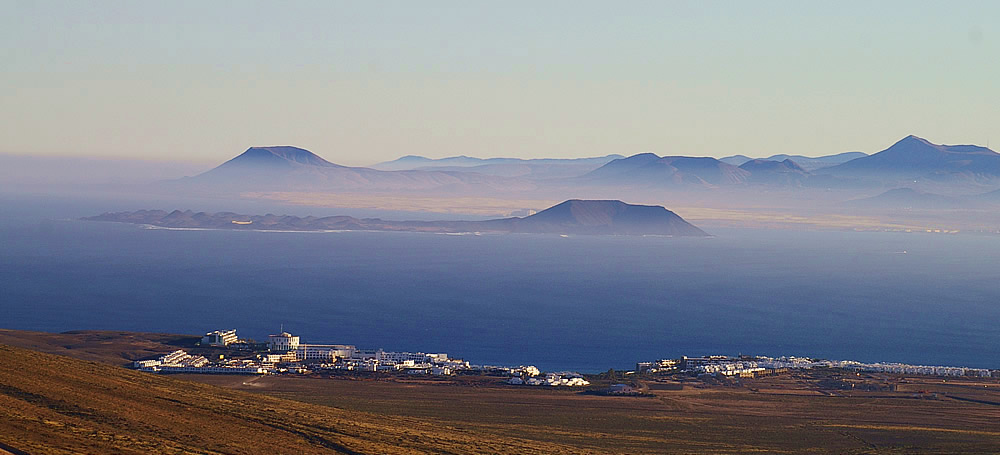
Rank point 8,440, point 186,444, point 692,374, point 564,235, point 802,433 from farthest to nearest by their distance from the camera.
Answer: point 564,235 < point 692,374 < point 802,433 < point 186,444 < point 8,440

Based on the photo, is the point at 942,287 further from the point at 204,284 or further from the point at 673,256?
the point at 204,284

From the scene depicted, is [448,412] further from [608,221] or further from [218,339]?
[608,221]

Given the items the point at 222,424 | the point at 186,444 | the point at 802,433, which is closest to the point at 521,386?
the point at 802,433

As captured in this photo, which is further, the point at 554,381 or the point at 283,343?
the point at 283,343

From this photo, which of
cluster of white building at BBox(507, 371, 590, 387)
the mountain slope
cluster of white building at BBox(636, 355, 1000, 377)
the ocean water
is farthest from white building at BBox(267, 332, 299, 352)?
the mountain slope

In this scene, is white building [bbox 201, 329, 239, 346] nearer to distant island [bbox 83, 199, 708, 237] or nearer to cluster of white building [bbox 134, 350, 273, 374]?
cluster of white building [bbox 134, 350, 273, 374]

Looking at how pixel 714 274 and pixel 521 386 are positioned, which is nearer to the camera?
pixel 521 386

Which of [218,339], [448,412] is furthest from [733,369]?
[218,339]
